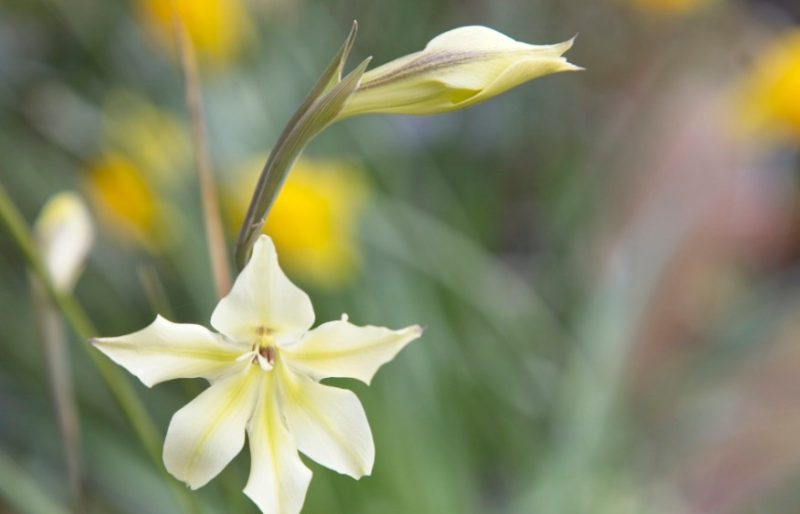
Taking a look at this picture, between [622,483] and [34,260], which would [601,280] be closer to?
[622,483]

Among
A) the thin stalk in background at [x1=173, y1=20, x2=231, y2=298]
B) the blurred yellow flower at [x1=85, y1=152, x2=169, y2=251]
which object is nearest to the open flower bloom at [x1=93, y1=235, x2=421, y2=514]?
the thin stalk in background at [x1=173, y1=20, x2=231, y2=298]

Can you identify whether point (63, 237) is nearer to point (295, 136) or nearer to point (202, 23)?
point (295, 136)

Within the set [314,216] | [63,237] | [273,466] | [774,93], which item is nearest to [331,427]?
[273,466]

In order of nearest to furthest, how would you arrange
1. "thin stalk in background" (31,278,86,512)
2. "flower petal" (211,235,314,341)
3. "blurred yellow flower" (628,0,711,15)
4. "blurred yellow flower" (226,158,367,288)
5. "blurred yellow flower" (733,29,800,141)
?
"flower petal" (211,235,314,341)
"thin stalk in background" (31,278,86,512)
"blurred yellow flower" (226,158,367,288)
"blurred yellow flower" (733,29,800,141)
"blurred yellow flower" (628,0,711,15)

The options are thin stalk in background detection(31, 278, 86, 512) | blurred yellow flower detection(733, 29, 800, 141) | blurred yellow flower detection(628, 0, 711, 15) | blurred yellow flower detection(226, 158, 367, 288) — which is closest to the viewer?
thin stalk in background detection(31, 278, 86, 512)

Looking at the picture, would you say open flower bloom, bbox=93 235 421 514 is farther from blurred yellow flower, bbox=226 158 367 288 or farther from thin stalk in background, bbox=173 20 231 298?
blurred yellow flower, bbox=226 158 367 288

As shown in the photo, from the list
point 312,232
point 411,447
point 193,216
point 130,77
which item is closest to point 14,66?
point 130,77

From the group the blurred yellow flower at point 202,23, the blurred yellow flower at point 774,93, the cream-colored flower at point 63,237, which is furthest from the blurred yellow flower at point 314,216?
the blurred yellow flower at point 774,93
